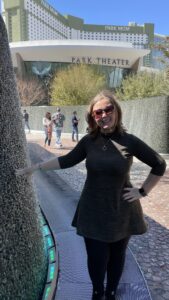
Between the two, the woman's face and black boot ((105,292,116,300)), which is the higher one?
the woman's face

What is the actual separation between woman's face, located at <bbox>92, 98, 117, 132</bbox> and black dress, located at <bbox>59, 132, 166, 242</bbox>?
0.25ft

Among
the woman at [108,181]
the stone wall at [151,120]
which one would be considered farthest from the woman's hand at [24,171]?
the stone wall at [151,120]

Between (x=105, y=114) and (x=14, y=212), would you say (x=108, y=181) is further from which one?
(x=14, y=212)

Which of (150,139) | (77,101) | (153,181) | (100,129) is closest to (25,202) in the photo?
(100,129)

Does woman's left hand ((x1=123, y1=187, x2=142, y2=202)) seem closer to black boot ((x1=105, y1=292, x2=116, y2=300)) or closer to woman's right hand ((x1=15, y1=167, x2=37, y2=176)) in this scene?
woman's right hand ((x1=15, y1=167, x2=37, y2=176))

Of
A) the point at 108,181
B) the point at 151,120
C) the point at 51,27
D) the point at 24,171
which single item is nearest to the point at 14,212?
the point at 24,171

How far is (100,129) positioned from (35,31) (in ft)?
432

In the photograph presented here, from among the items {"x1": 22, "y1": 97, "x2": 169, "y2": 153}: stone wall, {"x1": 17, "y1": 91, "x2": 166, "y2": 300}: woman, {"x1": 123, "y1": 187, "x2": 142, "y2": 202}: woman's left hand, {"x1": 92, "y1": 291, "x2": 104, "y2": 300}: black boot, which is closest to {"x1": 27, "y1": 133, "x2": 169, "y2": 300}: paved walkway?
{"x1": 92, "y1": 291, "x2": 104, "y2": 300}: black boot

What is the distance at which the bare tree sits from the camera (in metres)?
2.08

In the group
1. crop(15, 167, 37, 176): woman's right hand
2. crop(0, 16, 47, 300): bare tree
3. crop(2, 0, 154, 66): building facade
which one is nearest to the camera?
crop(0, 16, 47, 300): bare tree

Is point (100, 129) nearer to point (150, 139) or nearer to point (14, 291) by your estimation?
point (14, 291)

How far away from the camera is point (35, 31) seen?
417ft

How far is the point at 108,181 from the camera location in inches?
94.3

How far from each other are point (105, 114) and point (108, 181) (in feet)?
1.40
